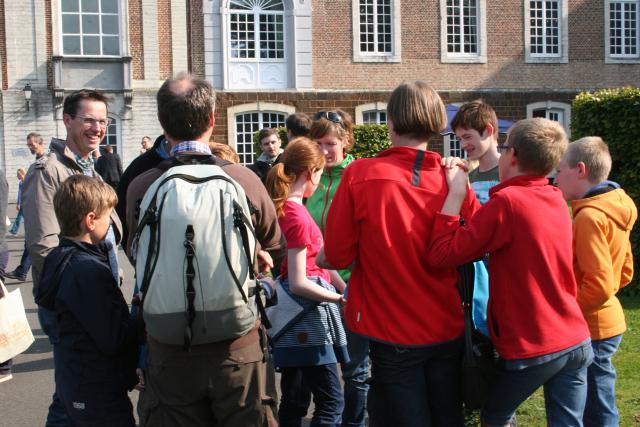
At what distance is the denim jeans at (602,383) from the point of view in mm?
4777

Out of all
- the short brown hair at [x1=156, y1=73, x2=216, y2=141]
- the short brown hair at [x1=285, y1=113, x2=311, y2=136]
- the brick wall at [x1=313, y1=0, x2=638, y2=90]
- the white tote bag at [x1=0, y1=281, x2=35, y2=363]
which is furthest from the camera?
the brick wall at [x1=313, y1=0, x2=638, y2=90]

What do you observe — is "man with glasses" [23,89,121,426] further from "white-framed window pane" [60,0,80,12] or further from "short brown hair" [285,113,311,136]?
"white-framed window pane" [60,0,80,12]

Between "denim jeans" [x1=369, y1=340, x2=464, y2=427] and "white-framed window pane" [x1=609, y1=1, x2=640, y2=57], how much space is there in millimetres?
32101

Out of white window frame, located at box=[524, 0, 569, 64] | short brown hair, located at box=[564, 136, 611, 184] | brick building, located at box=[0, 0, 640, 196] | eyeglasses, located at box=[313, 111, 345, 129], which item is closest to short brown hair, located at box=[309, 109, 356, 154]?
eyeglasses, located at box=[313, 111, 345, 129]

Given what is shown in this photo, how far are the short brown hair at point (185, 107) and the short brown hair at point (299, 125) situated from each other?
313 centimetres

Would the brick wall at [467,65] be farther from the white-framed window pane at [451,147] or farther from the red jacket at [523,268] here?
the red jacket at [523,268]

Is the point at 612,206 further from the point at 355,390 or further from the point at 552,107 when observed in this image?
the point at 552,107

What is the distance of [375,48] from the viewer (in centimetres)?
3123

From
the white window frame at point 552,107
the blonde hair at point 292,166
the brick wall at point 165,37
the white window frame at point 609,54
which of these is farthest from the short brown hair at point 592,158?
the white window frame at point 609,54

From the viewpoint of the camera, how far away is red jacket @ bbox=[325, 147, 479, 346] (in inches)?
145

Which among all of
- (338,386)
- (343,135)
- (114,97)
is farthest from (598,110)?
(114,97)

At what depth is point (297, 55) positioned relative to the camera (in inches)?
1180

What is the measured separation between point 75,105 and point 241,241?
8.34 ft

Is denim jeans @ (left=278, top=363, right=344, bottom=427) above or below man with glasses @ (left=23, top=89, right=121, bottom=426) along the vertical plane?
below
